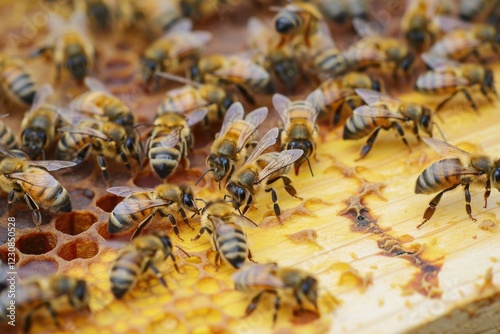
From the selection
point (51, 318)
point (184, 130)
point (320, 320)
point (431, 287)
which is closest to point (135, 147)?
point (184, 130)

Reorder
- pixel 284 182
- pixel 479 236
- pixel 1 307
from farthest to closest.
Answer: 1. pixel 284 182
2. pixel 479 236
3. pixel 1 307

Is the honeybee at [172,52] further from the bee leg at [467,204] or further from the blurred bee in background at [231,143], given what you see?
the bee leg at [467,204]

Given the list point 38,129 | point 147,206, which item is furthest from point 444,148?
point 38,129

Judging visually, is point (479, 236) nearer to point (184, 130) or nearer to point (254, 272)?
point (254, 272)

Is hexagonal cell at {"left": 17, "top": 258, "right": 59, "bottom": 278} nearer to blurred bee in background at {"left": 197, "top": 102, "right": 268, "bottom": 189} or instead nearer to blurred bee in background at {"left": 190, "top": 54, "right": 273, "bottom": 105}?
blurred bee in background at {"left": 197, "top": 102, "right": 268, "bottom": 189}

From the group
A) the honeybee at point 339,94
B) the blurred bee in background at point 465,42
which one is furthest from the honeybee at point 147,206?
the blurred bee in background at point 465,42

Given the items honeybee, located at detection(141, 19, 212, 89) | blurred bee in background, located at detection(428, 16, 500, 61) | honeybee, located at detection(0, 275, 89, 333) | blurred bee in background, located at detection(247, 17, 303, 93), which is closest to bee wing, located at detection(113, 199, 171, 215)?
honeybee, located at detection(0, 275, 89, 333)

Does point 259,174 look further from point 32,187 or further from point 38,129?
point 38,129
